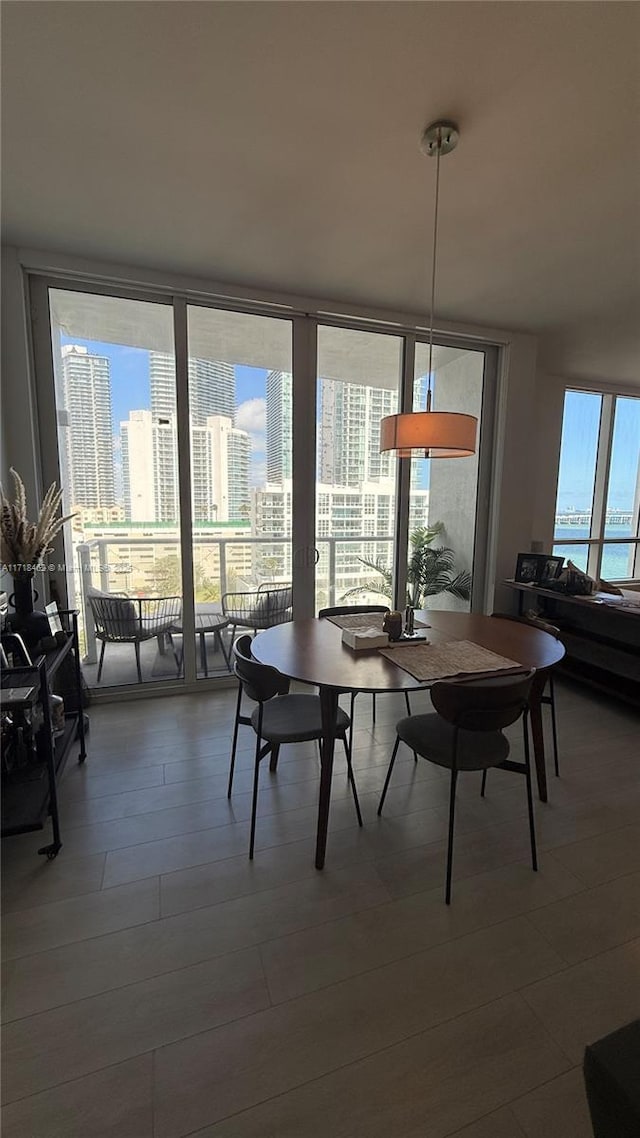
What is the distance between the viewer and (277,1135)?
3.60 ft

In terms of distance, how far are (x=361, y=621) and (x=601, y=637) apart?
83.8 inches

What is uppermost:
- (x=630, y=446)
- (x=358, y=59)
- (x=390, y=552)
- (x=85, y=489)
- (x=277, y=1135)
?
(x=358, y=59)

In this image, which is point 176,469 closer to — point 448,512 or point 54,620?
point 54,620

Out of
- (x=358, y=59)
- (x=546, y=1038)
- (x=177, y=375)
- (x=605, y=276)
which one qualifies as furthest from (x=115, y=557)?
(x=605, y=276)

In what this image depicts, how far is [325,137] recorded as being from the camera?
1934 mm

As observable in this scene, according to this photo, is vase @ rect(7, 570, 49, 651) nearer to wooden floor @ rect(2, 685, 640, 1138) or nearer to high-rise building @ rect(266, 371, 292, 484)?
wooden floor @ rect(2, 685, 640, 1138)

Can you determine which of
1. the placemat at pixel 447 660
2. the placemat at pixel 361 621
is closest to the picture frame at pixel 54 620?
the placemat at pixel 361 621

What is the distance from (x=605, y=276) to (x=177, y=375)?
116 inches

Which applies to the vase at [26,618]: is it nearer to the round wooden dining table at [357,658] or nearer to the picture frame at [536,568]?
the round wooden dining table at [357,658]

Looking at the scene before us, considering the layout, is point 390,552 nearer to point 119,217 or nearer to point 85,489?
point 85,489

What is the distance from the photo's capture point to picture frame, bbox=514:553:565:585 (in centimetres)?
409

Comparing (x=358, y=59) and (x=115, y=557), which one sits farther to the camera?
(x=115, y=557)

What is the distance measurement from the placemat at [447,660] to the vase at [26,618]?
1.62m

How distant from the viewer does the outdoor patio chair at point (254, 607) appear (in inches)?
148
